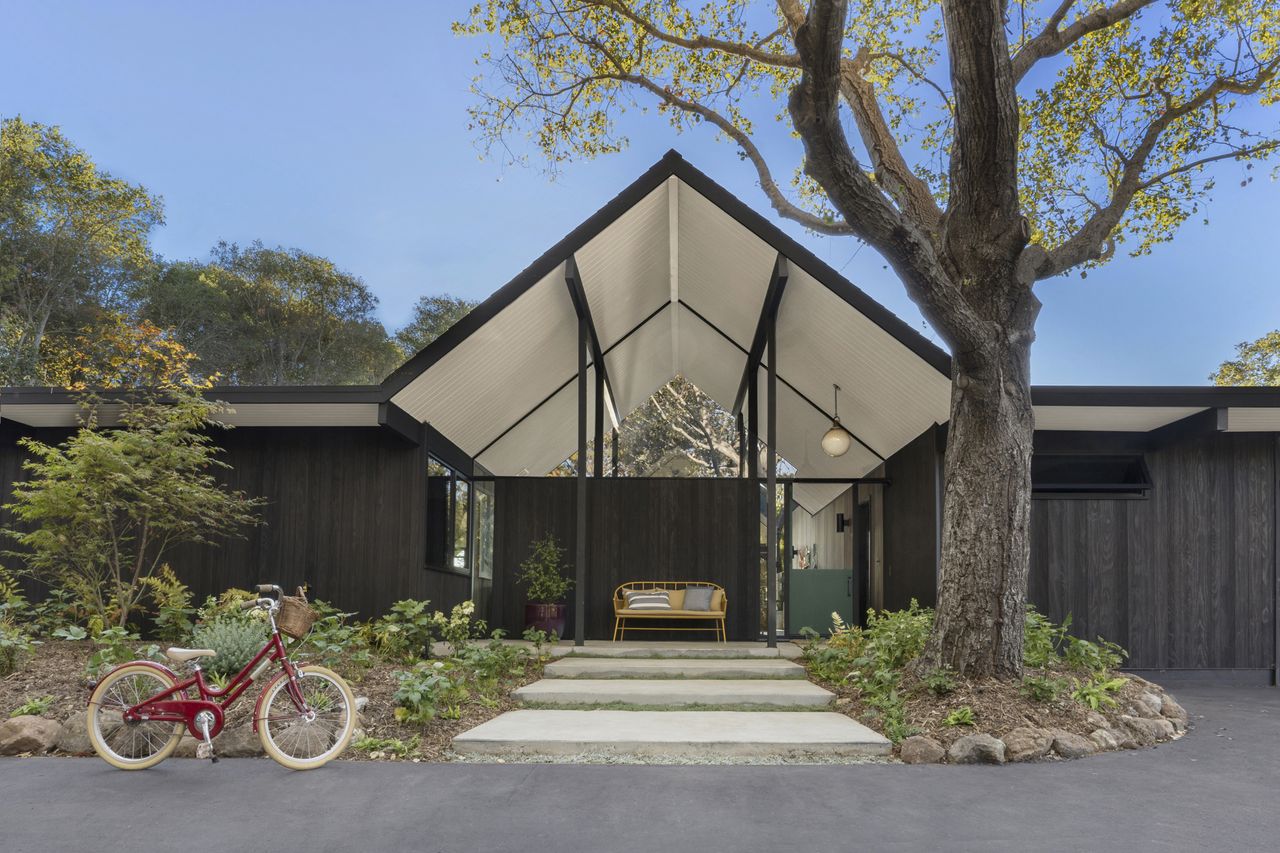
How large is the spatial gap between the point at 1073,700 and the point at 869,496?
21.6 feet

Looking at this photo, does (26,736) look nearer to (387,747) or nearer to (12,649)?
(12,649)

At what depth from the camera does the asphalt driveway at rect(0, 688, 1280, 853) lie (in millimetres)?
3865

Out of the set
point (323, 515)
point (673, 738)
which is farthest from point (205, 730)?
point (323, 515)

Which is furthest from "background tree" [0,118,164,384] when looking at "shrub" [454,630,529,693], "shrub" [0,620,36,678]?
"shrub" [454,630,529,693]

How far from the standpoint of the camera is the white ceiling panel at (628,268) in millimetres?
8614

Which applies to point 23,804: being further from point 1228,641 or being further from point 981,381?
point 1228,641

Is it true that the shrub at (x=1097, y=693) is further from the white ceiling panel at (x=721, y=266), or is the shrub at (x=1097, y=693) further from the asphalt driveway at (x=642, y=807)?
the white ceiling panel at (x=721, y=266)

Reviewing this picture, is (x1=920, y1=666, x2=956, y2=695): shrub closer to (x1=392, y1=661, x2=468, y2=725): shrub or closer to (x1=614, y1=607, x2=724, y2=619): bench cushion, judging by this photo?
(x1=392, y1=661, x2=468, y2=725): shrub

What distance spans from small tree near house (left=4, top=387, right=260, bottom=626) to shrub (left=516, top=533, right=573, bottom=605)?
335cm

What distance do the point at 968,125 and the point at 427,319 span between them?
25616 millimetres

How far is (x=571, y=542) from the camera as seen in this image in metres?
11.8

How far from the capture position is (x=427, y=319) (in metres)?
30.5

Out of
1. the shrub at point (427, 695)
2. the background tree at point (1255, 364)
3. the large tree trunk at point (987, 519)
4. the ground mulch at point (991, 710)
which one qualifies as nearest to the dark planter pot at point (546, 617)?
the shrub at point (427, 695)

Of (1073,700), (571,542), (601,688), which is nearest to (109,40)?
(571,542)
